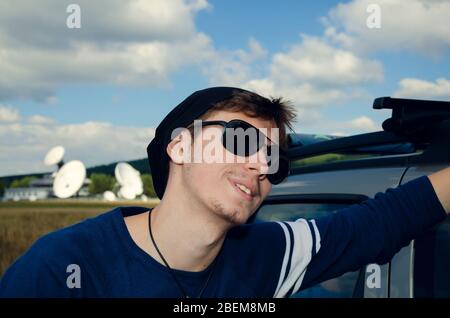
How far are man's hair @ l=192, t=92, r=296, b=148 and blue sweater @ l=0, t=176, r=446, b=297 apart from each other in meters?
0.38

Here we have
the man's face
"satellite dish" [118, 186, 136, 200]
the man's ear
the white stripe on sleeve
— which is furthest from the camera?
"satellite dish" [118, 186, 136, 200]

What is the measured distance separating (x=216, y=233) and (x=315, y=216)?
78 cm

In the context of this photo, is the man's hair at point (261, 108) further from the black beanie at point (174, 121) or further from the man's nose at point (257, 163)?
the man's nose at point (257, 163)

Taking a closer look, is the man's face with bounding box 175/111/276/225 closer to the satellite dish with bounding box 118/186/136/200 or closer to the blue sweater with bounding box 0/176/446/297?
the blue sweater with bounding box 0/176/446/297

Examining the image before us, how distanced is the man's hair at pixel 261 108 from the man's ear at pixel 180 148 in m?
0.04

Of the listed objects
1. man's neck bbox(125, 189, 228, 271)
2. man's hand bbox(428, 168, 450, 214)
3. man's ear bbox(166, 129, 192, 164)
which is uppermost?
man's ear bbox(166, 129, 192, 164)

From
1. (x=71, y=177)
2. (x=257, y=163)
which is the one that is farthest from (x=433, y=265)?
(x=71, y=177)

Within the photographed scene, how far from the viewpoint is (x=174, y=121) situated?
2172mm

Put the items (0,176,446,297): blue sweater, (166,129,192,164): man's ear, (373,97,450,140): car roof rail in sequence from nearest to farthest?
(0,176,446,297): blue sweater < (166,129,192,164): man's ear < (373,97,450,140): car roof rail

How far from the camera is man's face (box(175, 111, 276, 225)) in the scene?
6.55 ft

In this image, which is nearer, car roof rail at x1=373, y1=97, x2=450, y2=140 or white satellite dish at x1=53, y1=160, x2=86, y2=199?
car roof rail at x1=373, y1=97, x2=450, y2=140

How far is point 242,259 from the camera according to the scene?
85.7 inches

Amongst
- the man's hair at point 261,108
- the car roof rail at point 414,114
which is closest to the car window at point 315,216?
the car roof rail at point 414,114

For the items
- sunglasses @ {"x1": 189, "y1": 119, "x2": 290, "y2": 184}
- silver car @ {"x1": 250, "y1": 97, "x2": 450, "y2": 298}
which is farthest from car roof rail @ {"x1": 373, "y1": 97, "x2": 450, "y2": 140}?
sunglasses @ {"x1": 189, "y1": 119, "x2": 290, "y2": 184}
